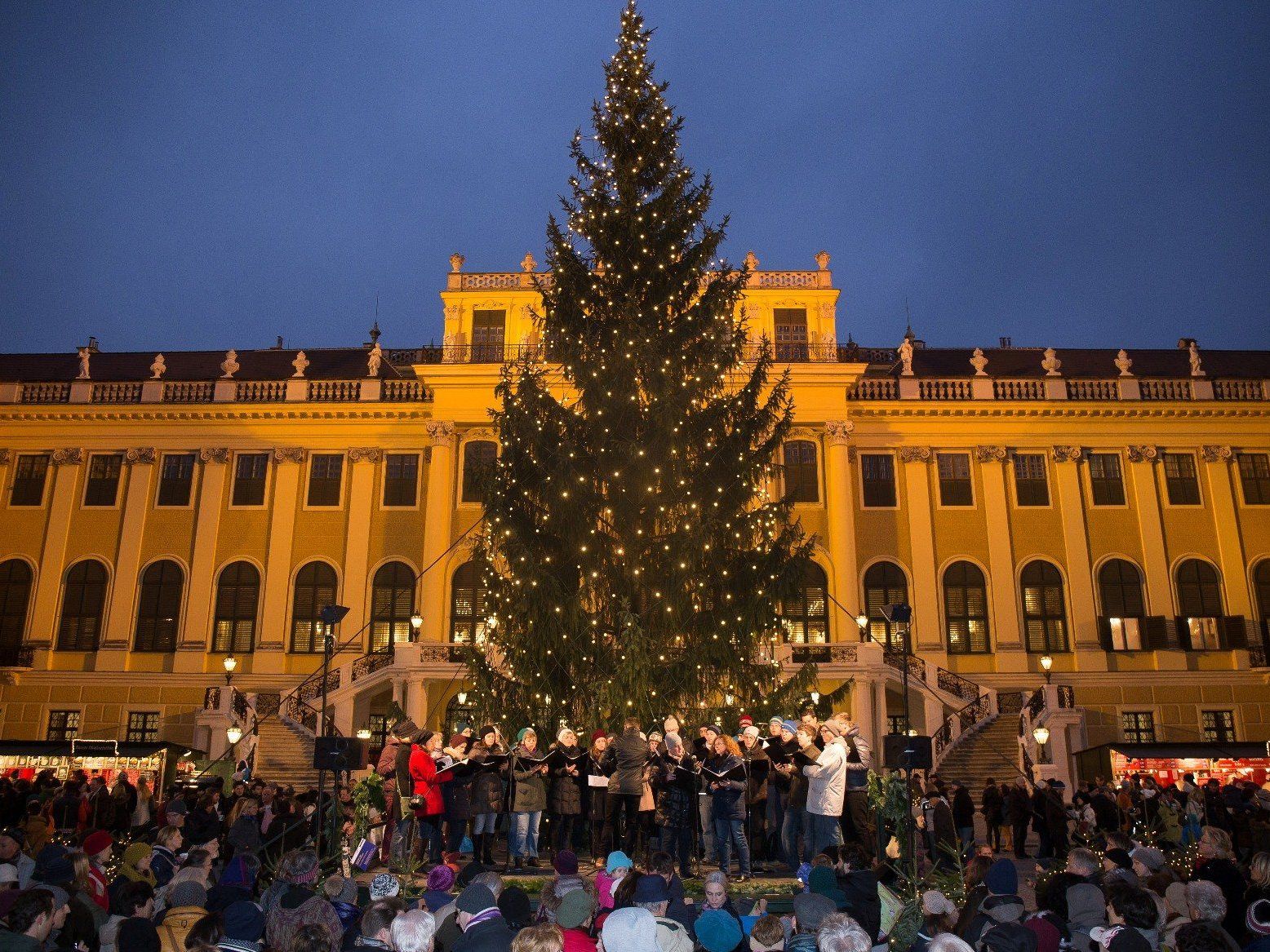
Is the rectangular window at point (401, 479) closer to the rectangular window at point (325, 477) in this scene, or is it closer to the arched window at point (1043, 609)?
the rectangular window at point (325, 477)

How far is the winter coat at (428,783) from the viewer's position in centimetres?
1348

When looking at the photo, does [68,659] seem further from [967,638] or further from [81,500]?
[967,638]

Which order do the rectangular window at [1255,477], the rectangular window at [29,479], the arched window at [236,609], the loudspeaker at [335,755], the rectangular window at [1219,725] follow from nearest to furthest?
the loudspeaker at [335,755]
the rectangular window at [1219,725]
the arched window at [236,609]
the rectangular window at [1255,477]
the rectangular window at [29,479]

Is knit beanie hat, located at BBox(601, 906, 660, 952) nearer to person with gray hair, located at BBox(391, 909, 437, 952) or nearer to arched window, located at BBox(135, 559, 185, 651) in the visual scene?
person with gray hair, located at BBox(391, 909, 437, 952)

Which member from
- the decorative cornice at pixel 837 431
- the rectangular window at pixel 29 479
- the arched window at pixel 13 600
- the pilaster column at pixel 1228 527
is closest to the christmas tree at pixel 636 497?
the decorative cornice at pixel 837 431

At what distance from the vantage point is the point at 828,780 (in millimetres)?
12945

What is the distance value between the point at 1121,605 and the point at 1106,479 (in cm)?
367

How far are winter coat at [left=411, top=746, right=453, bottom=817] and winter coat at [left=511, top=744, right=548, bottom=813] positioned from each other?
795 mm

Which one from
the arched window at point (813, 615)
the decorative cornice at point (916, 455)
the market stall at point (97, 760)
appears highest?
the decorative cornice at point (916, 455)

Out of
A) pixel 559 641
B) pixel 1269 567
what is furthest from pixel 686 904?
pixel 1269 567

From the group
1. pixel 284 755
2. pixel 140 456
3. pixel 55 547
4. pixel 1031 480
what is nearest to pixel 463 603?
pixel 284 755

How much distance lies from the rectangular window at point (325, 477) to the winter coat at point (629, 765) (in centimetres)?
2135

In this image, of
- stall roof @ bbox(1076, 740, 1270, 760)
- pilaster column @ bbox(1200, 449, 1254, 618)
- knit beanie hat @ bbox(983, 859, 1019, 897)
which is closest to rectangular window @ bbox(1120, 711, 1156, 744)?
pilaster column @ bbox(1200, 449, 1254, 618)

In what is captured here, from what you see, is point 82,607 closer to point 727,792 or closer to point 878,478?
point 878,478
